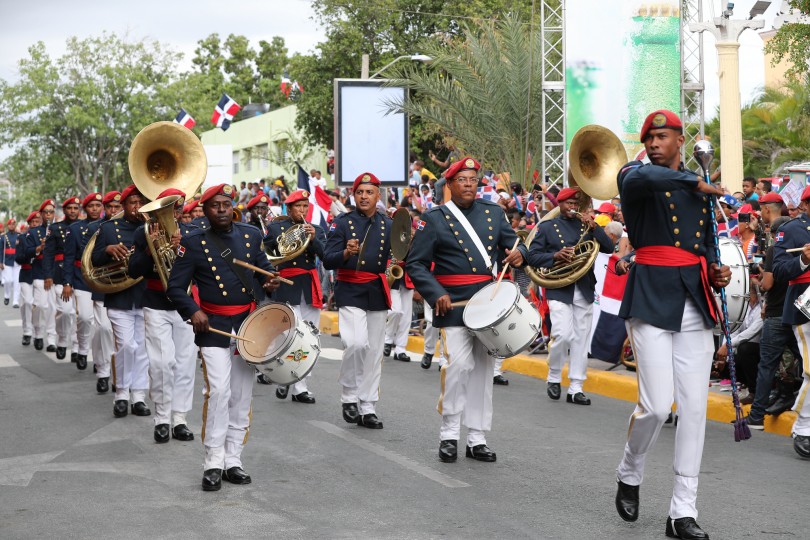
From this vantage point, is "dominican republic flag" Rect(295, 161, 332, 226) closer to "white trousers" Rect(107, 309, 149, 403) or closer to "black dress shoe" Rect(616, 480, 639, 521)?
"white trousers" Rect(107, 309, 149, 403)

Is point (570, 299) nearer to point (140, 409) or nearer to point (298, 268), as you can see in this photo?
point (298, 268)

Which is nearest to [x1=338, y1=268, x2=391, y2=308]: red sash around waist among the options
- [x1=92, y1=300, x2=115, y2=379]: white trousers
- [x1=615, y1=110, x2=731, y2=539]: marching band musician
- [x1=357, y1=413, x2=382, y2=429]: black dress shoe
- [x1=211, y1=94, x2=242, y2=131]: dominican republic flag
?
[x1=357, y1=413, x2=382, y2=429]: black dress shoe

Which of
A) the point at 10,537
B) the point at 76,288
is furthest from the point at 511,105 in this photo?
the point at 10,537

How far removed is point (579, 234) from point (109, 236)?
491cm

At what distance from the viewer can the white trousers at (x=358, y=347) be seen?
10.9 metres

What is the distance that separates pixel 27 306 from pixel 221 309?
42.2 ft

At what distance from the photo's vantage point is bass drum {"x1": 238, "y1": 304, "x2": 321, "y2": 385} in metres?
7.93

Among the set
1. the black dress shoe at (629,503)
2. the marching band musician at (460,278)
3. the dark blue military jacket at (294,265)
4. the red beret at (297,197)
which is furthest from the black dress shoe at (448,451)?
the red beret at (297,197)

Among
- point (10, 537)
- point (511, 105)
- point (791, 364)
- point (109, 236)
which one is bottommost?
point (10, 537)

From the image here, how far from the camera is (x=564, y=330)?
1246cm

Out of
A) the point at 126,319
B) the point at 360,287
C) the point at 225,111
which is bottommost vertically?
the point at 126,319

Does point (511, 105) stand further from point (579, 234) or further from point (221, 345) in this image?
point (221, 345)

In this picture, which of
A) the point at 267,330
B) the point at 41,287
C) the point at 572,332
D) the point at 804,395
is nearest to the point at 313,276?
the point at 572,332

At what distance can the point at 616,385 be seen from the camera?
42.7ft
